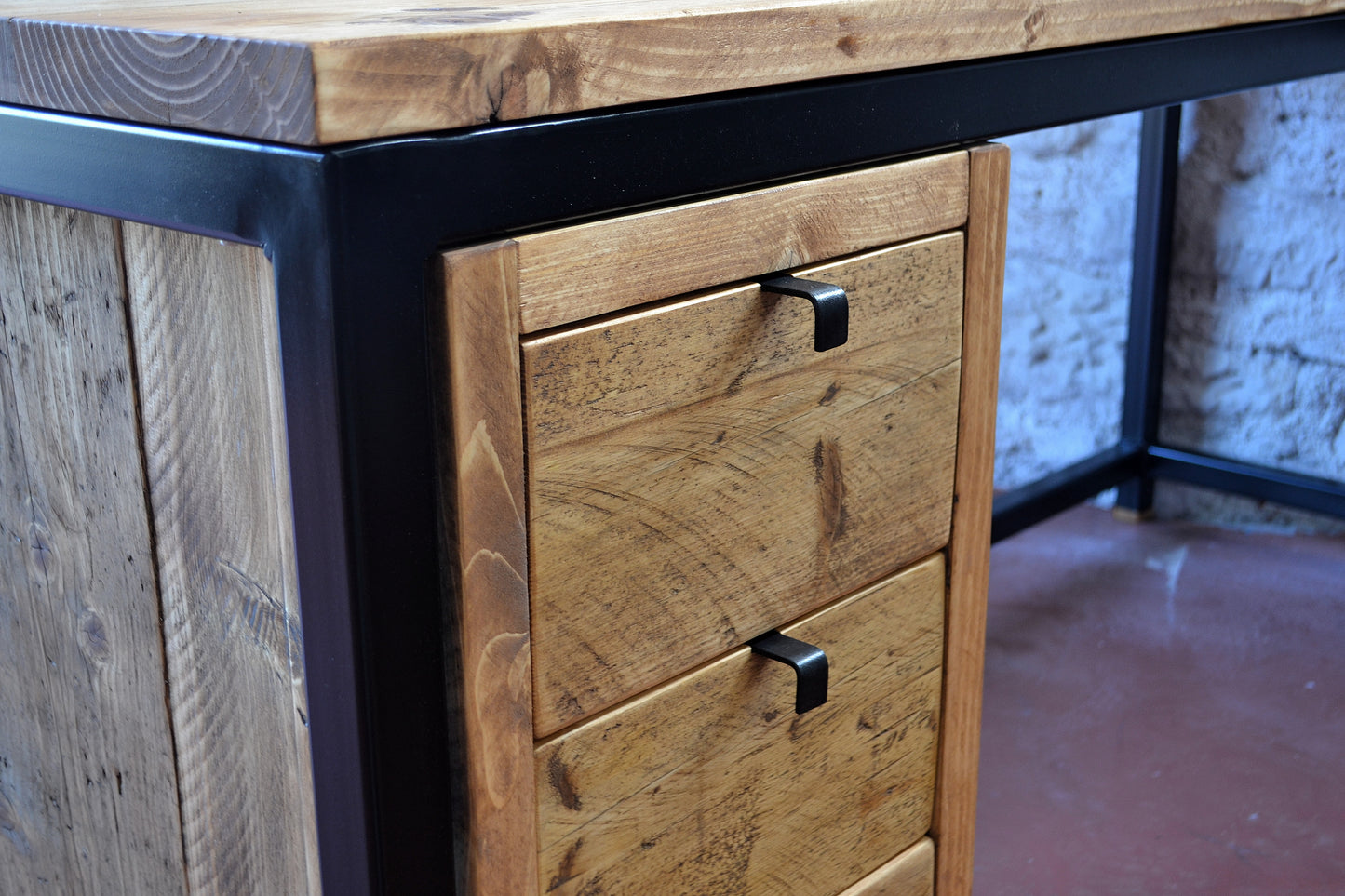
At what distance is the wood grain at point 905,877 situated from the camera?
0.86 metres

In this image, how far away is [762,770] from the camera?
2.48 feet

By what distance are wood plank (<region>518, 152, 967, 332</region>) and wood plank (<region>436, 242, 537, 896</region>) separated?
0.02m

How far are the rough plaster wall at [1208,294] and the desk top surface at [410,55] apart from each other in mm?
1546

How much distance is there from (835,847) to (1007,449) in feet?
5.47

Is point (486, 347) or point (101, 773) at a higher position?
point (486, 347)

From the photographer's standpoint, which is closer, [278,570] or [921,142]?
[278,570]

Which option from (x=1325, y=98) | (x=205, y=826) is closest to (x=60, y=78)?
(x=205, y=826)

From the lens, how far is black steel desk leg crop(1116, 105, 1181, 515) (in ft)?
6.75

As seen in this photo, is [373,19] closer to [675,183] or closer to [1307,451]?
[675,183]

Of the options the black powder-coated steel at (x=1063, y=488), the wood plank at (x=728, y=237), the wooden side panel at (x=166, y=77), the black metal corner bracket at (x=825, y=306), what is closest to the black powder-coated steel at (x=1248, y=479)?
the black powder-coated steel at (x=1063, y=488)

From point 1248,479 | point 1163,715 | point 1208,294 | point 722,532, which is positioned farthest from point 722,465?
point 1208,294

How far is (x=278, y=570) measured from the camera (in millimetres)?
584

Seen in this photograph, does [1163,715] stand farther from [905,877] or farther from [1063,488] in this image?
[905,877]

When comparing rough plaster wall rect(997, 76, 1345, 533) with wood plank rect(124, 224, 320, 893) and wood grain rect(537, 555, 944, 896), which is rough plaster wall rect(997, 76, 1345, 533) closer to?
wood grain rect(537, 555, 944, 896)
